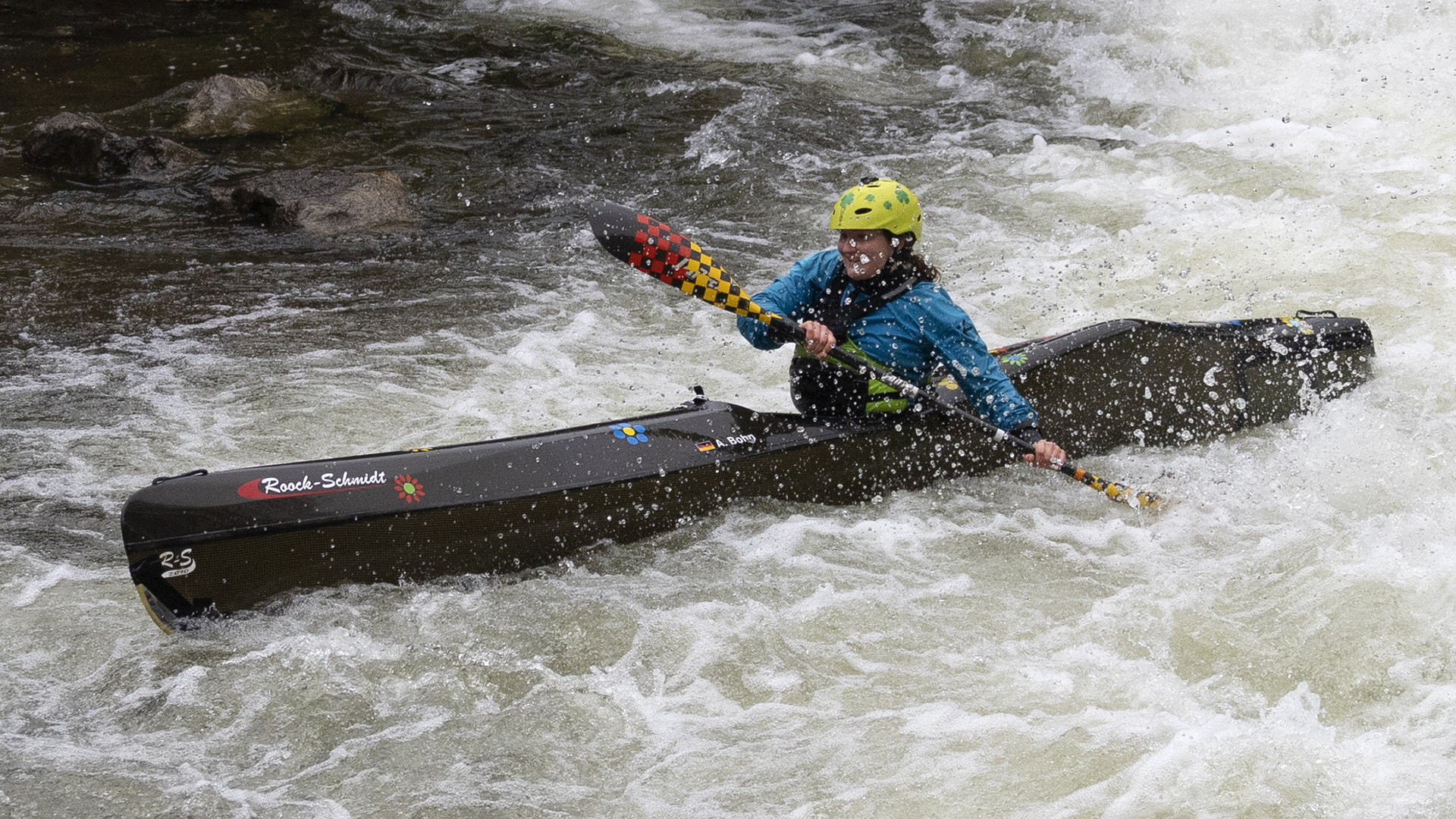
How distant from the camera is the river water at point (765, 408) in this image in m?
3.08

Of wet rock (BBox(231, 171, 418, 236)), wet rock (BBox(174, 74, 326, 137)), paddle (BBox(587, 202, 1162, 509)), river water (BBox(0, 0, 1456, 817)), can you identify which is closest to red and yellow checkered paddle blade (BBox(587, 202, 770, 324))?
paddle (BBox(587, 202, 1162, 509))

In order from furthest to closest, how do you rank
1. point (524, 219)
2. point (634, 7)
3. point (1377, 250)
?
1. point (634, 7)
2. point (524, 219)
3. point (1377, 250)

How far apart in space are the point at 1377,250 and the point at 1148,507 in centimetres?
308

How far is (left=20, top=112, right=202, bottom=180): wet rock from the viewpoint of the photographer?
7727 millimetres

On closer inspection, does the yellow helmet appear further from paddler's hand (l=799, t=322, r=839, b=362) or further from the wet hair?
paddler's hand (l=799, t=322, r=839, b=362)

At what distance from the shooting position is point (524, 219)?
7305mm

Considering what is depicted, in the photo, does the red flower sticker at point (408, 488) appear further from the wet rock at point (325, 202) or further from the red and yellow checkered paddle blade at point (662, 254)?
the wet rock at point (325, 202)

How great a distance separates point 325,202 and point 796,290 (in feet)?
13.5

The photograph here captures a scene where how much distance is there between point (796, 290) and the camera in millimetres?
4047

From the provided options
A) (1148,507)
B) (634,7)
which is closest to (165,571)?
(1148,507)

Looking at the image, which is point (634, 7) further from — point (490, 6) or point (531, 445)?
point (531, 445)

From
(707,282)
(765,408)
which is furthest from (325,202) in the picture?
(707,282)

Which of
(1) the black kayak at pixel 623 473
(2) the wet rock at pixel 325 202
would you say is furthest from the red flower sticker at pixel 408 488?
(2) the wet rock at pixel 325 202

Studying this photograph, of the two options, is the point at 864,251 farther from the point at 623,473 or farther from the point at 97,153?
the point at 97,153
